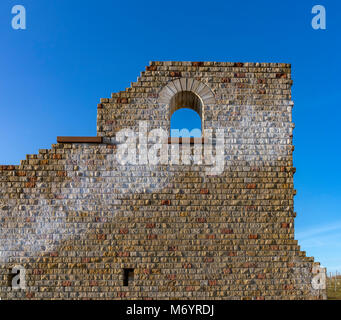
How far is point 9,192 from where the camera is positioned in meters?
9.45

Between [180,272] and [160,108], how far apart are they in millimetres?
4394

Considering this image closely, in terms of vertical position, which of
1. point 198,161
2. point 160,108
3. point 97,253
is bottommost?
point 97,253

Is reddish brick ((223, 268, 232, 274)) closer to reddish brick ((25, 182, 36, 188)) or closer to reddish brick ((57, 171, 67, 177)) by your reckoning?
reddish brick ((57, 171, 67, 177))

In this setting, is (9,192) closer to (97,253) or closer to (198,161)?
(97,253)

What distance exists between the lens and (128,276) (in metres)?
9.05

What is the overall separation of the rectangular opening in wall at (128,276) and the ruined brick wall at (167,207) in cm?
8

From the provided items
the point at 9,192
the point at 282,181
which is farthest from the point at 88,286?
the point at 282,181

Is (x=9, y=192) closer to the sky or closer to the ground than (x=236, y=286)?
closer to the sky

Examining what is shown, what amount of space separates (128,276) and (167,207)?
6.63ft

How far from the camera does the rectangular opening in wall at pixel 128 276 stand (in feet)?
29.4

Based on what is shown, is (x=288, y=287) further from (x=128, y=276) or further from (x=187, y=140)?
(x=187, y=140)

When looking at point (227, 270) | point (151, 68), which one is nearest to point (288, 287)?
point (227, 270)
